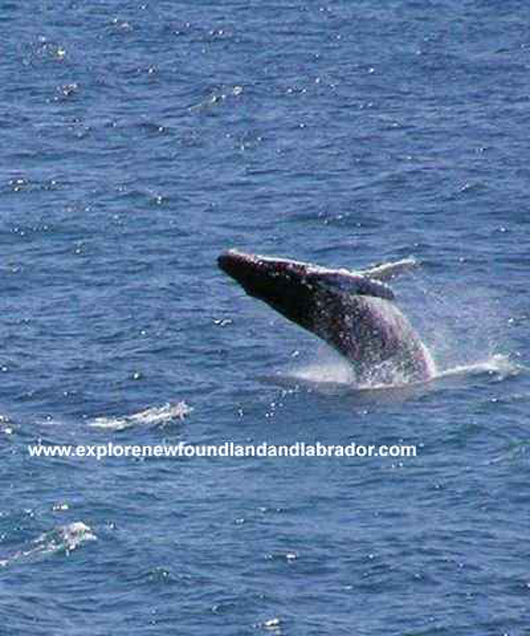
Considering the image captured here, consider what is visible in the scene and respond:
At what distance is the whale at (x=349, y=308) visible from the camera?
224 feet

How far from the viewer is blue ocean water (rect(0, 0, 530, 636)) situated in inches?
2360

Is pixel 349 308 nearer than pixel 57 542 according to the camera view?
No

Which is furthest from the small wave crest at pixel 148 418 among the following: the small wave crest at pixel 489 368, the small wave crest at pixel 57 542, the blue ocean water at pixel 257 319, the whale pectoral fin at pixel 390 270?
the small wave crest at pixel 57 542

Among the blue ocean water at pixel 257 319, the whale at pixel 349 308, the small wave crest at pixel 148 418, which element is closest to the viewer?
the blue ocean water at pixel 257 319

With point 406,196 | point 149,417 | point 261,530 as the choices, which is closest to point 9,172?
point 406,196

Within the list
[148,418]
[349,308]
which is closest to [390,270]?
[349,308]

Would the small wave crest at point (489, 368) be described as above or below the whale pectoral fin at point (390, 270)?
below

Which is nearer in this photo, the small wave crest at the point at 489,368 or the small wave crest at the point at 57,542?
the small wave crest at the point at 57,542

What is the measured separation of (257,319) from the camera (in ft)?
264

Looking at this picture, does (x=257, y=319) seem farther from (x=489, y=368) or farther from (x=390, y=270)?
(x=390, y=270)

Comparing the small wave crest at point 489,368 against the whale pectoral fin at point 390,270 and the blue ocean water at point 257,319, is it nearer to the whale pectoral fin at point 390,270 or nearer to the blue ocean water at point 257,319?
the blue ocean water at point 257,319

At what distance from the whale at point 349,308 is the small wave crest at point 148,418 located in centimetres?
396

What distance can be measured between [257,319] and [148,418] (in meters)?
10.2

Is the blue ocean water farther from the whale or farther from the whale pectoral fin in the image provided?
the whale pectoral fin
